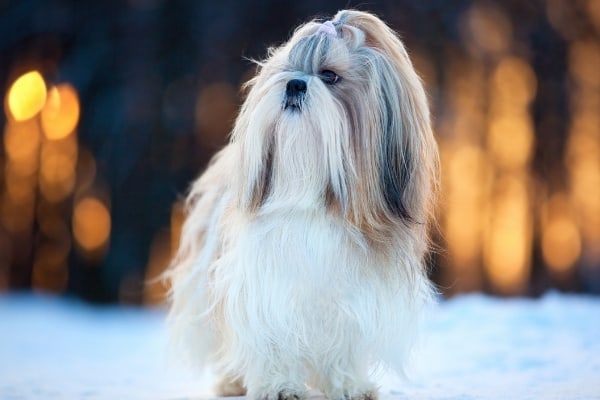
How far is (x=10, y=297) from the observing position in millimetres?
7367

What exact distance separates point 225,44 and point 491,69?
7.19 feet

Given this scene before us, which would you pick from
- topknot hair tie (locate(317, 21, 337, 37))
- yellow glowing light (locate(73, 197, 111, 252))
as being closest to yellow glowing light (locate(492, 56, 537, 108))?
yellow glowing light (locate(73, 197, 111, 252))

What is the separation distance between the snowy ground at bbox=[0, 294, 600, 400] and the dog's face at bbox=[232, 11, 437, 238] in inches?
27.8

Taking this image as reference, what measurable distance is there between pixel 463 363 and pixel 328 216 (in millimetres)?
1462

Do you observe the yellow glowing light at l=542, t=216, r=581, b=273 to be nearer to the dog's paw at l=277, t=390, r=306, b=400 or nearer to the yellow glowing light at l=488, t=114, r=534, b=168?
the yellow glowing light at l=488, t=114, r=534, b=168

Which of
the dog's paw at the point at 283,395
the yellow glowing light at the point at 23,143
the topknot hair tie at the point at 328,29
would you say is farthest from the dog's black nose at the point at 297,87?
the yellow glowing light at the point at 23,143

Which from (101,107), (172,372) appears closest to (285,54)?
(172,372)

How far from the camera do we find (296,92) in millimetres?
2521

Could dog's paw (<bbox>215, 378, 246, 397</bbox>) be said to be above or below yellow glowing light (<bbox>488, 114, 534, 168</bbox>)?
below

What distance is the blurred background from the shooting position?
6.77 meters

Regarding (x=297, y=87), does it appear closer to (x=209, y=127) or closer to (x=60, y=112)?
(x=209, y=127)

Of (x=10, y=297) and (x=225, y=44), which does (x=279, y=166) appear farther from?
(x=10, y=297)

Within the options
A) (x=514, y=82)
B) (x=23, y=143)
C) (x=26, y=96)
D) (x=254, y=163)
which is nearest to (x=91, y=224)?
(x=23, y=143)

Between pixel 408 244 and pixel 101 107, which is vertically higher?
pixel 101 107
